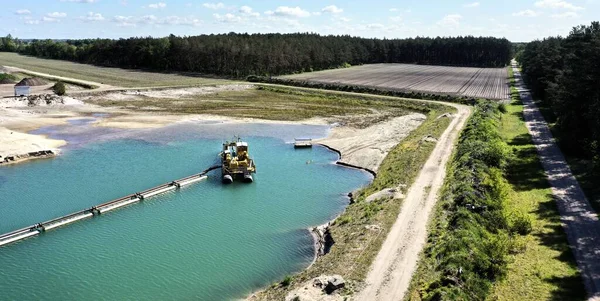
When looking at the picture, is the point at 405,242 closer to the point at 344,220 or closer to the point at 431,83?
the point at 344,220

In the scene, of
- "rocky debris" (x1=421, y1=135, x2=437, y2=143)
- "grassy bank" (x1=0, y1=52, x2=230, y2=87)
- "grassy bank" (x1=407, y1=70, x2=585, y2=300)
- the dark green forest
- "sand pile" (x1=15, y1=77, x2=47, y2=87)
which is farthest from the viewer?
the dark green forest

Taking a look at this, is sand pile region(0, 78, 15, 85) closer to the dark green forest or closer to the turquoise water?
the dark green forest

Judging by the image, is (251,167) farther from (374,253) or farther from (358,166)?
(374,253)

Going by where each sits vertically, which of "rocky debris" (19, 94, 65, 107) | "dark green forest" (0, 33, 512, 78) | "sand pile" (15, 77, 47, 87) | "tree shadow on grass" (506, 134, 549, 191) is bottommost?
"tree shadow on grass" (506, 134, 549, 191)

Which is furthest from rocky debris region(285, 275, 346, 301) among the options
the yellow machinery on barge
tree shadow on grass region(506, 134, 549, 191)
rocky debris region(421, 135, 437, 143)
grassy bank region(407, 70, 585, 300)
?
rocky debris region(421, 135, 437, 143)

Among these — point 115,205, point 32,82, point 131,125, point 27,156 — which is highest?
point 32,82

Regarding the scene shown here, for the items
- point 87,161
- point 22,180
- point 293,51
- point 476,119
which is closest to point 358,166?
point 476,119

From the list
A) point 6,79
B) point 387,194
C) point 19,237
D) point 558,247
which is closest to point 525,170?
point 387,194
